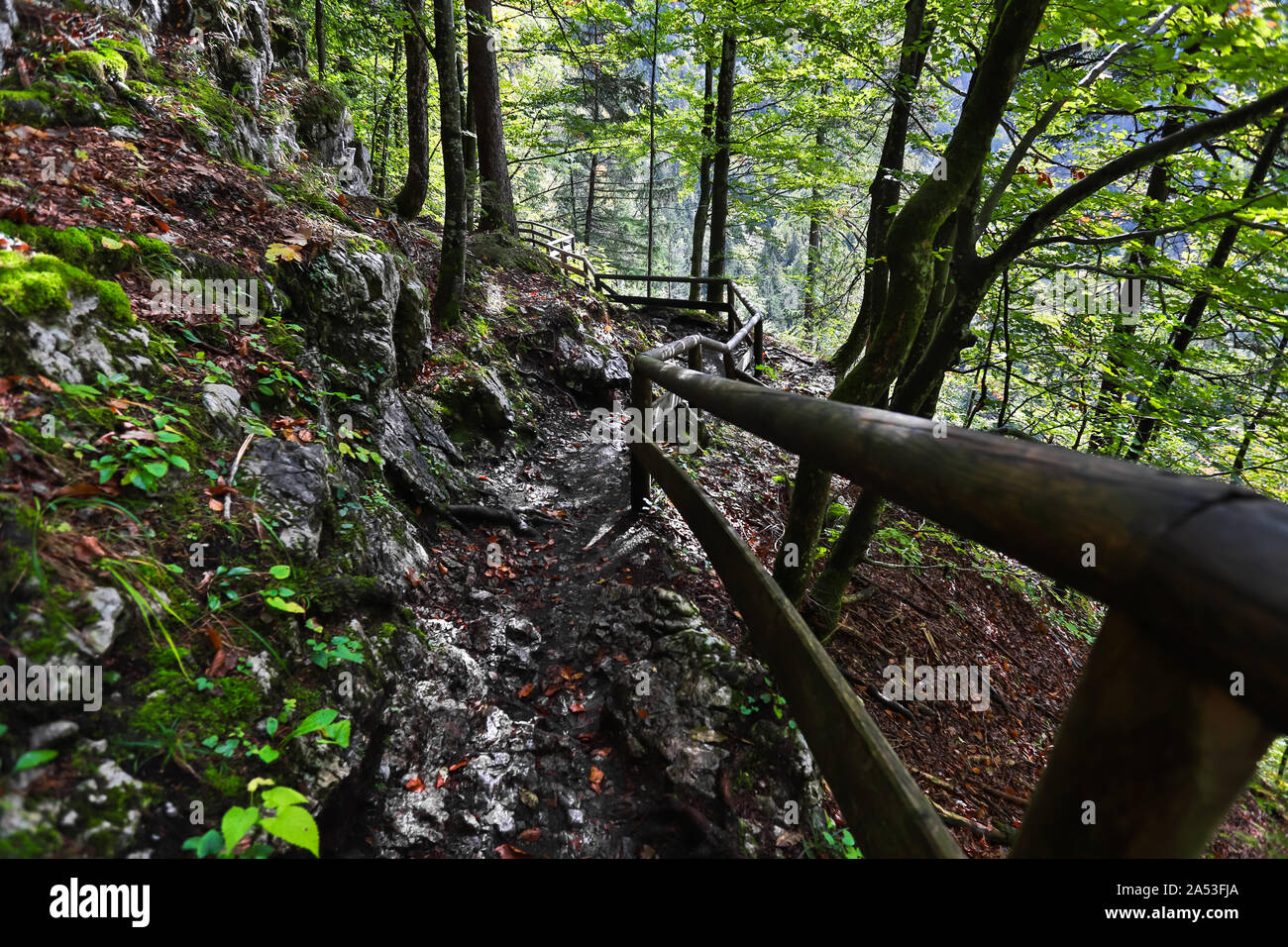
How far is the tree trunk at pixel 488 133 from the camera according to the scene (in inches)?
404

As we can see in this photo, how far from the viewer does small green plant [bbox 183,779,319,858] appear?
1.57 m

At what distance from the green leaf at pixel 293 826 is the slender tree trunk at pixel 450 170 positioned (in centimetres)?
638

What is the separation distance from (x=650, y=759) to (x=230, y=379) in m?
3.19

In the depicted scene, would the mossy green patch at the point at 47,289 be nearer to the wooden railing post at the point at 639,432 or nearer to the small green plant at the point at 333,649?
the small green plant at the point at 333,649

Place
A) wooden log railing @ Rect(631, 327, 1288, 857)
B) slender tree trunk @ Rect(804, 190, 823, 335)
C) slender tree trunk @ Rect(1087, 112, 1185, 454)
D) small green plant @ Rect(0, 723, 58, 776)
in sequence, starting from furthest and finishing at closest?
1. slender tree trunk @ Rect(804, 190, 823, 335)
2. slender tree trunk @ Rect(1087, 112, 1185, 454)
3. small green plant @ Rect(0, 723, 58, 776)
4. wooden log railing @ Rect(631, 327, 1288, 857)

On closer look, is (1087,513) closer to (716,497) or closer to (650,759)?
(650,759)

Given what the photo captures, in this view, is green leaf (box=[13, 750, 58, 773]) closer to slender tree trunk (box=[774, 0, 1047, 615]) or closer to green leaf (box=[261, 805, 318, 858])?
green leaf (box=[261, 805, 318, 858])

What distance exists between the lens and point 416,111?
7609 millimetres

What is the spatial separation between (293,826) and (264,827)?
0.45ft

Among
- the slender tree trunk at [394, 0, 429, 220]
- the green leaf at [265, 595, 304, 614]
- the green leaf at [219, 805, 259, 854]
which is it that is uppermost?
the slender tree trunk at [394, 0, 429, 220]

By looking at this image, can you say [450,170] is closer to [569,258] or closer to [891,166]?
[891,166]

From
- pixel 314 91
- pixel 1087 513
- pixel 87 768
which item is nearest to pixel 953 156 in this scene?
pixel 1087 513

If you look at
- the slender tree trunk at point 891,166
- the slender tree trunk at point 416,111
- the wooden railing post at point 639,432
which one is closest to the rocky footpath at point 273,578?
the wooden railing post at point 639,432

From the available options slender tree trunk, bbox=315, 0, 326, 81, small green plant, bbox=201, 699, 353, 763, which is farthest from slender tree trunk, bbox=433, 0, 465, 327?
small green plant, bbox=201, 699, 353, 763
